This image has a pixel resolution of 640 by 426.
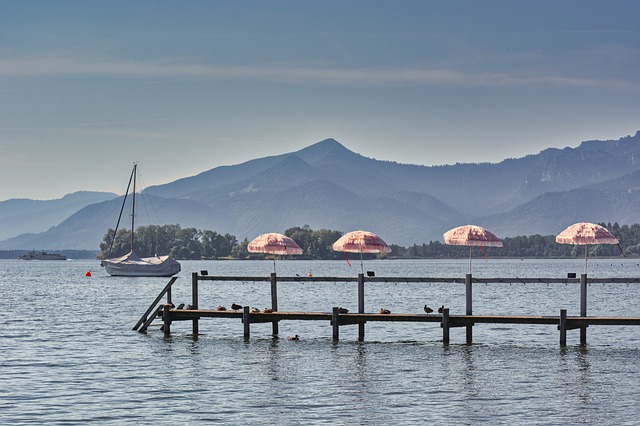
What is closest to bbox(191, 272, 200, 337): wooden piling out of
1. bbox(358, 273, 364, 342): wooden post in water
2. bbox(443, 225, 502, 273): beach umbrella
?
bbox(358, 273, 364, 342): wooden post in water

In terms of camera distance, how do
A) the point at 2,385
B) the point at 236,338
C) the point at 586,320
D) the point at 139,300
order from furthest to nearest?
the point at 139,300, the point at 236,338, the point at 586,320, the point at 2,385

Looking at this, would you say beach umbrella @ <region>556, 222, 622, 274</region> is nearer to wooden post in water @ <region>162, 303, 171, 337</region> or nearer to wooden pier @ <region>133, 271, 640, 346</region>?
wooden pier @ <region>133, 271, 640, 346</region>

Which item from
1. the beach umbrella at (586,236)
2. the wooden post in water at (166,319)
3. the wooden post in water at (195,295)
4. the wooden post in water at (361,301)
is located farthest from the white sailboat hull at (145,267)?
the beach umbrella at (586,236)

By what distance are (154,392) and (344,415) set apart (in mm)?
7271

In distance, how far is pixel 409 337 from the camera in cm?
4991

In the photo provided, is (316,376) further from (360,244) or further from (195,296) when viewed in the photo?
(195,296)

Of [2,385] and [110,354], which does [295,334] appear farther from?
[2,385]

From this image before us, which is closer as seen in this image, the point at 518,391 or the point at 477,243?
the point at 518,391

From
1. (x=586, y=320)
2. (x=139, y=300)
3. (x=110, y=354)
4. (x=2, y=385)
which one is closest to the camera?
(x=2, y=385)

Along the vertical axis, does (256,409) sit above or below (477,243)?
below

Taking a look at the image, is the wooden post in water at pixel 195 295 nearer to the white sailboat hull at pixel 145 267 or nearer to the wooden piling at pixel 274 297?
the wooden piling at pixel 274 297

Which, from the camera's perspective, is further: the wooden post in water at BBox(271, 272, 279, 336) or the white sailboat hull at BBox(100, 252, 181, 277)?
the white sailboat hull at BBox(100, 252, 181, 277)

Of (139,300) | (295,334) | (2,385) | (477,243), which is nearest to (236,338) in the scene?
(295,334)

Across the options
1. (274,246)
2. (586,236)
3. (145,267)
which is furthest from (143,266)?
(586,236)
